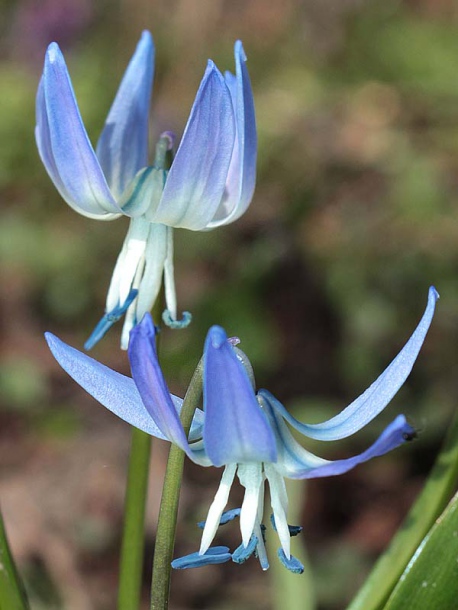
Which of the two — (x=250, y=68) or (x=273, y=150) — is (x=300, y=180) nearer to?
(x=273, y=150)

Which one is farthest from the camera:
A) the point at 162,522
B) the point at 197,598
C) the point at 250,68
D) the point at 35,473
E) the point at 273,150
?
the point at 250,68

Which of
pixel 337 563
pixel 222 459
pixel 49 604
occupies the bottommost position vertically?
pixel 49 604

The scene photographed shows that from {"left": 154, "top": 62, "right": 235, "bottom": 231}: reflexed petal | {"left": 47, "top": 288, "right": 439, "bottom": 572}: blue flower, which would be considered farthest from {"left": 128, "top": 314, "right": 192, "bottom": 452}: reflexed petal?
{"left": 154, "top": 62, "right": 235, "bottom": 231}: reflexed petal

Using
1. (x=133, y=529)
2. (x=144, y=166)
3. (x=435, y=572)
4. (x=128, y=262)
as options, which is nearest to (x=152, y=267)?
(x=128, y=262)

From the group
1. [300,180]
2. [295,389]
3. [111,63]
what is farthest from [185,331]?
[111,63]

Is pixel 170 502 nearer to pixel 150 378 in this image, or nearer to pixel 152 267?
pixel 150 378

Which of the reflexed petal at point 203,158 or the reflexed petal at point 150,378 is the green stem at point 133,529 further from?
the reflexed petal at point 150,378

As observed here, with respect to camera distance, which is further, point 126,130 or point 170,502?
point 126,130

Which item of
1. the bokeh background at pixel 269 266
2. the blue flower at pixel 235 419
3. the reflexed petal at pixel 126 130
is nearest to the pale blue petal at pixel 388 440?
the blue flower at pixel 235 419
